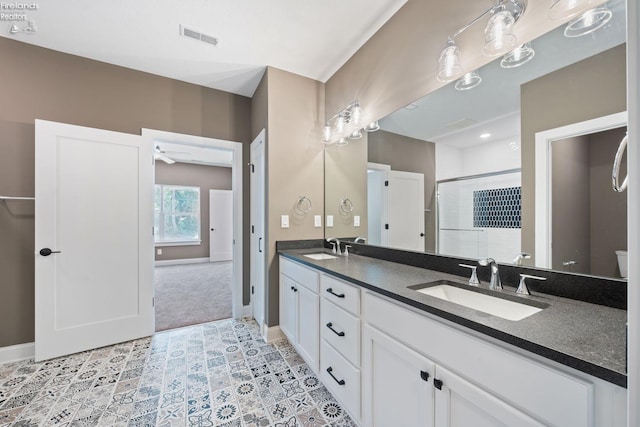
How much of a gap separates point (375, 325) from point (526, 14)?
1.64 metres

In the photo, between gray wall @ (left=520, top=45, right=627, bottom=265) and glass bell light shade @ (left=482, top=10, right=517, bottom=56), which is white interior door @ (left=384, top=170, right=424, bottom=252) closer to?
gray wall @ (left=520, top=45, right=627, bottom=265)

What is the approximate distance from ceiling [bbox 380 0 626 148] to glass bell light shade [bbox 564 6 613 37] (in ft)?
0.05

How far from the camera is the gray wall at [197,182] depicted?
6379mm

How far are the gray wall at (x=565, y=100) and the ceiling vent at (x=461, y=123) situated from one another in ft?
0.91

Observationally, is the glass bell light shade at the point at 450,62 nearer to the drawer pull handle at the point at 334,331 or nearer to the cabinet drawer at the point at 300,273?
the cabinet drawer at the point at 300,273

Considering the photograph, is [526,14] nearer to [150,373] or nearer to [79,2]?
[79,2]

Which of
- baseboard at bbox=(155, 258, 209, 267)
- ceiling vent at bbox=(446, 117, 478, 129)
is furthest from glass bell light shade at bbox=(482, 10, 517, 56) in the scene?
baseboard at bbox=(155, 258, 209, 267)

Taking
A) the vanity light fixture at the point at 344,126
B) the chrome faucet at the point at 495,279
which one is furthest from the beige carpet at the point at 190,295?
the chrome faucet at the point at 495,279

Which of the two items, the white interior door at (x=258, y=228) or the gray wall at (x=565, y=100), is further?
the white interior door at (x=258, y=228)

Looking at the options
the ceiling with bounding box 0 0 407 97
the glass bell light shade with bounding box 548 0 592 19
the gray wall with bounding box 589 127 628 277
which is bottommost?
the gray wall with bounding box 589 127 628 277

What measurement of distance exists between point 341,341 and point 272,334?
1214mm

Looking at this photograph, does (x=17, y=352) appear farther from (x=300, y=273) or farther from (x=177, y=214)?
(x=177, y=214)

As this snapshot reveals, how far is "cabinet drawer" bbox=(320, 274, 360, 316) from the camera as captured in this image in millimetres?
1415

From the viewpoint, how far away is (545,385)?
0.68 metres
